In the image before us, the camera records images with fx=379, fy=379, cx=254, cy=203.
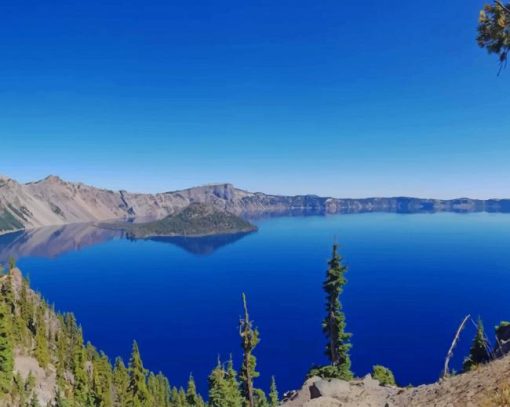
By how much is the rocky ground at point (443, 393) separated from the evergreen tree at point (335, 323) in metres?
17.1

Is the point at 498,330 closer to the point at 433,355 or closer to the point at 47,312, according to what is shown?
the point at 433,355

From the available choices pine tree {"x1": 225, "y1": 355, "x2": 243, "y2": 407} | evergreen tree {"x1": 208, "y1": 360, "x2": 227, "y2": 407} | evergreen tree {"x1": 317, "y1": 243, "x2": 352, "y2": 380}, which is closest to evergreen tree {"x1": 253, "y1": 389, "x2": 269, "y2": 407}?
pine tree {"x1": 225, "y1": 355, "x2": 243, "y2": 407}

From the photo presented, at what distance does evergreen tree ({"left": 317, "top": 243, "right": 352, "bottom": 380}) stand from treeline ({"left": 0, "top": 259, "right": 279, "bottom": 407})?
11.2m

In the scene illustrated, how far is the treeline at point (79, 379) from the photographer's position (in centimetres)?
7594

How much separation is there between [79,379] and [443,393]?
95.4 meters

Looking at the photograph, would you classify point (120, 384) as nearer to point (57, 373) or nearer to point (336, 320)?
point (57, 373)

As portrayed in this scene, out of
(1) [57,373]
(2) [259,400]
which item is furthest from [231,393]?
(1) [57,373]

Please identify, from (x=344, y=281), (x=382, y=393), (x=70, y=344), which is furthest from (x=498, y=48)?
(x=70, y=344)

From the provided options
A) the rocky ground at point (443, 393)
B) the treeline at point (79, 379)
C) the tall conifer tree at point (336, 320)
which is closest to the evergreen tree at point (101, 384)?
the treeline at point (79, 379)

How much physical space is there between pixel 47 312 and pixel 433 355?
160 meters

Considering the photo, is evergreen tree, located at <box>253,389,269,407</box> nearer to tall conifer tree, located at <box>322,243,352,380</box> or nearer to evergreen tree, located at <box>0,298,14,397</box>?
tall conifer tree, located at <box>322,243,352,380</box>

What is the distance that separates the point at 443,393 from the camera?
20625mm

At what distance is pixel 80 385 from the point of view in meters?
92.5

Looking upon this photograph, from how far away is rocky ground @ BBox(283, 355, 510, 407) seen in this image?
16.5 metres
